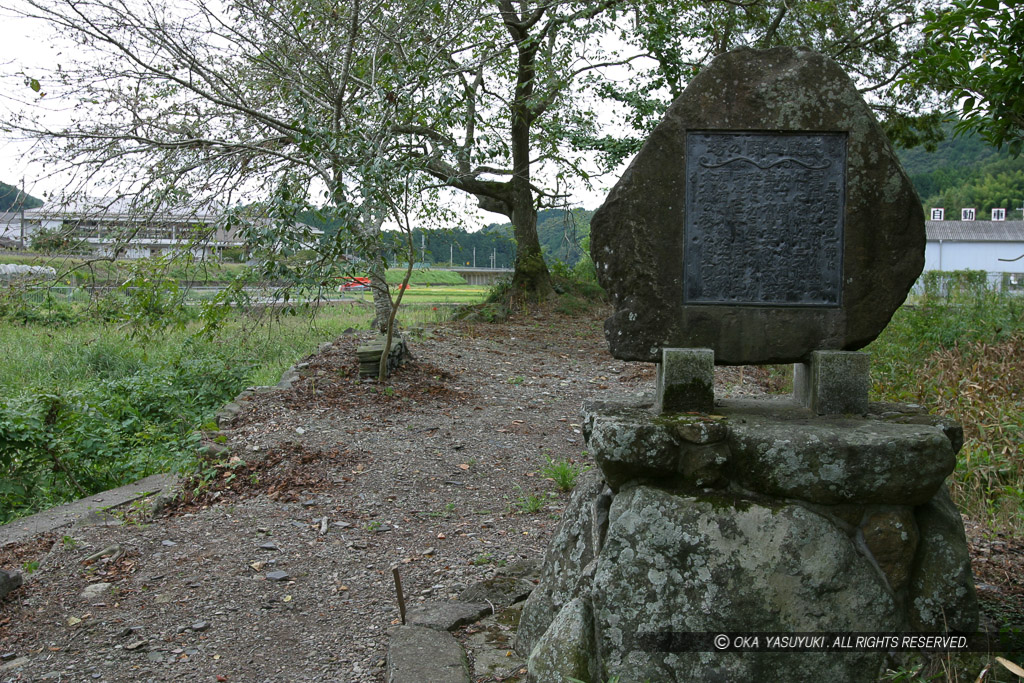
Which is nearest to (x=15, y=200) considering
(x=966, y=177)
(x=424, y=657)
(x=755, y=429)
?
(x=424, y=657)

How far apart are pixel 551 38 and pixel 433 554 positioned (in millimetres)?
9527

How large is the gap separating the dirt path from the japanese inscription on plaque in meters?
2.12

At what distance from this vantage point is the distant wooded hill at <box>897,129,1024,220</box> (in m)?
38.0

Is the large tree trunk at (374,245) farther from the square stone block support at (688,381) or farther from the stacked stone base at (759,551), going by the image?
the stacked stone base at (759,551)

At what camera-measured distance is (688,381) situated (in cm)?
322

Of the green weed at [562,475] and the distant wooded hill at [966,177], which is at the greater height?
the distant wooded hill at [966,177]

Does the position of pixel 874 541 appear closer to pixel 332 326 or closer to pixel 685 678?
pixel 685 678

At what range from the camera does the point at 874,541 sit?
9.23ft

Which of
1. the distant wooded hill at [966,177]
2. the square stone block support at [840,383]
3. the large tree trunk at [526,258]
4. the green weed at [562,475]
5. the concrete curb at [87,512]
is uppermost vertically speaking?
the distant wooded hill at [966,177]

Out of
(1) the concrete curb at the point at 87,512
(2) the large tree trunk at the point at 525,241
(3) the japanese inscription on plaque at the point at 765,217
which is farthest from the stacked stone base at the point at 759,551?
(2) the large tree trunk at the point at 525,241

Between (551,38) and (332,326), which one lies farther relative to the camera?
(332,326)

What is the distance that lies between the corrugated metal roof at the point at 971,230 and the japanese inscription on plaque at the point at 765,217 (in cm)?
4088

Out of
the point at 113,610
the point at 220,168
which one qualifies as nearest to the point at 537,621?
the point at 113,610

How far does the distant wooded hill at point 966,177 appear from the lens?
3800 cm
